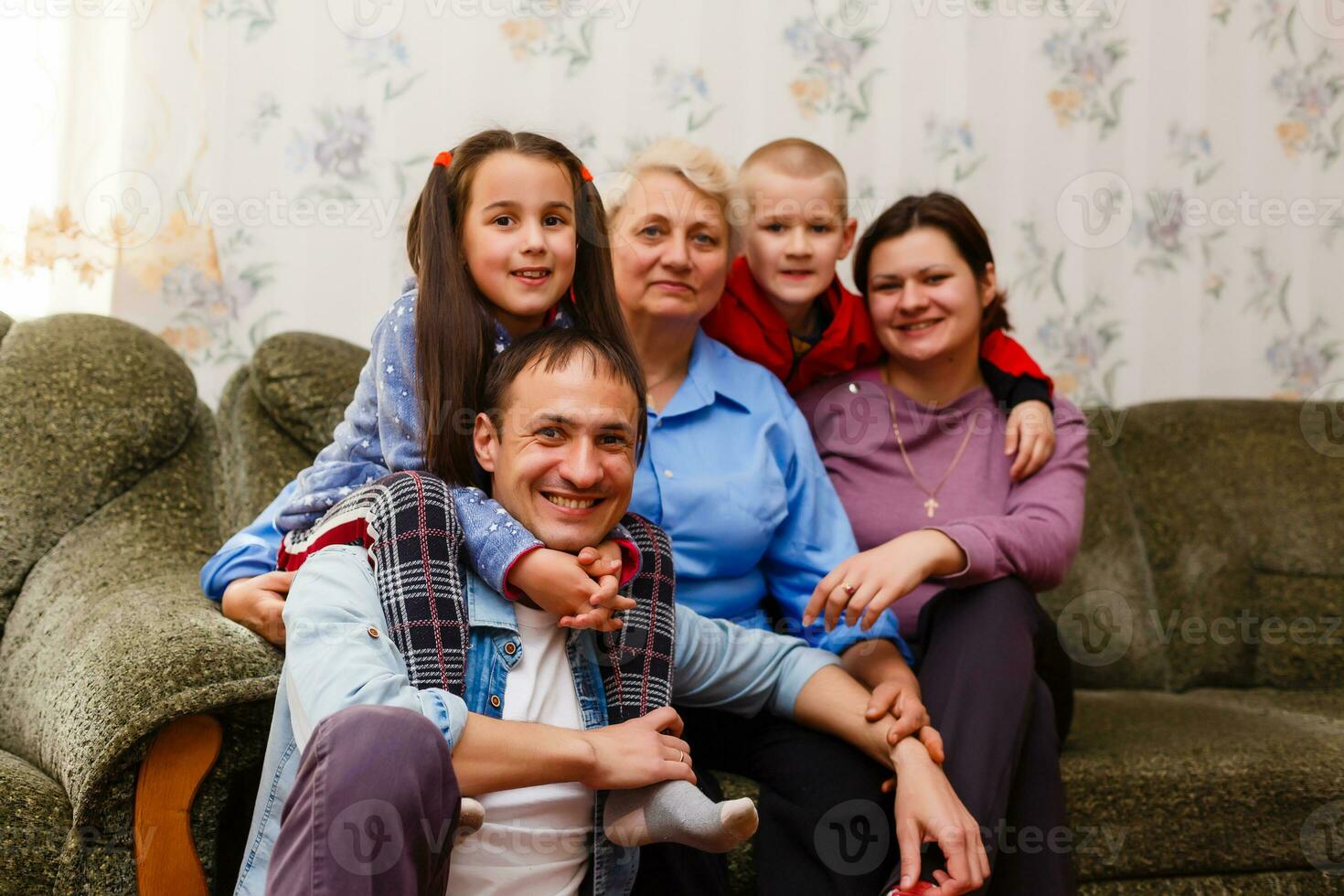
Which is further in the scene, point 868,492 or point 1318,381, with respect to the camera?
point 1318,381

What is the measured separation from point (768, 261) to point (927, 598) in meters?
0.52

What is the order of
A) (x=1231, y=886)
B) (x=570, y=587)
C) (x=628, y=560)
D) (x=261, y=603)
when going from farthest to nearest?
(x=1231, y=886) → (x=261, y=603) → (x=628, y=560) → (x=570, y=587)

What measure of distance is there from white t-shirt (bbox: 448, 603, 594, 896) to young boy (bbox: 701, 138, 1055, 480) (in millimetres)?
692

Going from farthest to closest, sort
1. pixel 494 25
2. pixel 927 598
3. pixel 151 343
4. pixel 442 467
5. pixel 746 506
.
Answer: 1. pixel 494 25
2. pixel 151 343
3. pixel 927 598
4. pixel 746 506
5. pixel 442 467

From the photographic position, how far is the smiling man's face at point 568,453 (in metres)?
1.22

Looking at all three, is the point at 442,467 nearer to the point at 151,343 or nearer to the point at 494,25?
the point at 151,343

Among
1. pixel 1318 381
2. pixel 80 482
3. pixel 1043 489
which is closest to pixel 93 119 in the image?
pixel 80 482

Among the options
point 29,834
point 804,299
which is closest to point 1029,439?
point 804,299

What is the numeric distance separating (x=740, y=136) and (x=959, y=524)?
108 centimetres

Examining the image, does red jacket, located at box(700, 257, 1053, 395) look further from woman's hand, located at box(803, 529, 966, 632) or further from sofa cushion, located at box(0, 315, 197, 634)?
sofa cushion, located at box(0, 315, 197, 634)

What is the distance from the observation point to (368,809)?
0.94 meters

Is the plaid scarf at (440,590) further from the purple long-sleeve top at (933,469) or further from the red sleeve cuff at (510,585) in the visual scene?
the purple long-sleeve top at (933,469)

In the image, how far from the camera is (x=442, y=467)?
130cm

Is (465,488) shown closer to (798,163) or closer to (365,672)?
(365,672)
